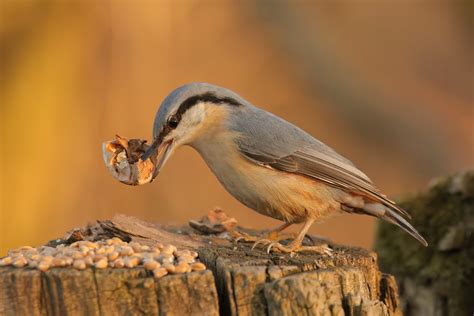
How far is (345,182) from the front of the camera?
4.71m

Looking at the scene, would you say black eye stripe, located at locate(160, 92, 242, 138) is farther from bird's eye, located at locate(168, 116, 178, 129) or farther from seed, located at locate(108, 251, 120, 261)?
seed, located at locate(108, 251, 120, 261)

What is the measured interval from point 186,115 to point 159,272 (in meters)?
1.54

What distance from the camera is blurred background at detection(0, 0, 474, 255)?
8906mm

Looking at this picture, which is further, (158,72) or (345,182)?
(158,72)

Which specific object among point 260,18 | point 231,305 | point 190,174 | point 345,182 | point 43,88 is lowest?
point 231,305

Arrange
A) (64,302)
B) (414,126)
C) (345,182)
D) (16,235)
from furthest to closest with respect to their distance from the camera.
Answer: (414,126), (16,235), (345,182), (64,302)

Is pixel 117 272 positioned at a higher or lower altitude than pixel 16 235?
lower

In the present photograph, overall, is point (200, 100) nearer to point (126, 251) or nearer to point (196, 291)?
point (126, 251)

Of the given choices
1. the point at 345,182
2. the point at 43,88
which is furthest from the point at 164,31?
the point at 345,182

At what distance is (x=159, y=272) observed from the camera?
130 inches

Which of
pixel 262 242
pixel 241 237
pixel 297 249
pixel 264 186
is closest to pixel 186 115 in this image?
pixel 264 186

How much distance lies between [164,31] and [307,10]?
2.84 m

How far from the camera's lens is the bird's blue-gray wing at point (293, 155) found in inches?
185

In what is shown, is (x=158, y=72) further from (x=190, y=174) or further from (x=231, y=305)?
(x=231, y=305)
